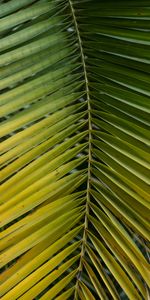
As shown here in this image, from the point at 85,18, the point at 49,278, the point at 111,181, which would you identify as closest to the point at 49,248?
the point at 49,278

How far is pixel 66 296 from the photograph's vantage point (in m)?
0.90

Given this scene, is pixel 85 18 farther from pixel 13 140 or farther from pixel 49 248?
pixel 49 248

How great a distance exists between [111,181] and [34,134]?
0.68 feet

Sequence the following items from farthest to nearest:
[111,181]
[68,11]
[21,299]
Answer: [68,11] < [111,181] < [21,299]

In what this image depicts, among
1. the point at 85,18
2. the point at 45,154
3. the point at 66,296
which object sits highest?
the point at 85,18

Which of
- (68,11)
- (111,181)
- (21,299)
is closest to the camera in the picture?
(21,299)

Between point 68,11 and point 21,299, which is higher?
point 68,11

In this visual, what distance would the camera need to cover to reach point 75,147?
3.25 ft

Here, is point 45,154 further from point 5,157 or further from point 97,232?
point 97,232

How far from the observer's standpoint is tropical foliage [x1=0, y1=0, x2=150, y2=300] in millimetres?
889

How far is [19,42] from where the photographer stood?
0.99 m

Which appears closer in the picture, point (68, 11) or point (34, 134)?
point (34, 134)

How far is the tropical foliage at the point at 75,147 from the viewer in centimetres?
89

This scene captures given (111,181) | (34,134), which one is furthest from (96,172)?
(34,134)
